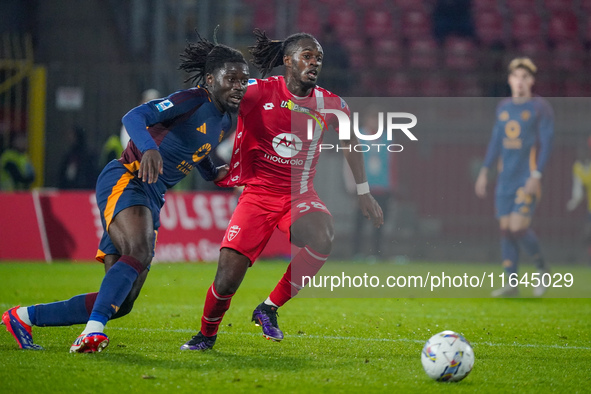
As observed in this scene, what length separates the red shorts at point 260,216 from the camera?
5629mm

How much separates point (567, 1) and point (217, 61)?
16.7 metres

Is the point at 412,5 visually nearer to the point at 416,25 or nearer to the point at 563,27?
the point at 416,25

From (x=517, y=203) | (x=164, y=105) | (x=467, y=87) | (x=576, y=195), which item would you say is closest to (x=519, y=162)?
(x=517, y=203)

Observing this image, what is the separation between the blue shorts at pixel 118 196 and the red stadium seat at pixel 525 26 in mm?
15772

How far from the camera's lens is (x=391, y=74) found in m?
15.7

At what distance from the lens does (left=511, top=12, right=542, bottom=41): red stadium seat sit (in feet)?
64.4

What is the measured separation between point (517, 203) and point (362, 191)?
4412 millimetres

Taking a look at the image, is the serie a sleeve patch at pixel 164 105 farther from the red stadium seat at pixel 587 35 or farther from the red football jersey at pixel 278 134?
the red stadium seat at pixel 587 35

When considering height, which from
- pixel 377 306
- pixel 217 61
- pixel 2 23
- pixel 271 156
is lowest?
pixel 377 306

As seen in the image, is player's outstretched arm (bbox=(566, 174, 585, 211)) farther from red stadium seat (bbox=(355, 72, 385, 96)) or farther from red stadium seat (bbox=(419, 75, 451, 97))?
red stadium seat (bbox=(355, 72, 385, 96))

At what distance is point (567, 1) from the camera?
20.2 meters

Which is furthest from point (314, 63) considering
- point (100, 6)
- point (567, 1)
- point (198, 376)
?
point (567, 1)

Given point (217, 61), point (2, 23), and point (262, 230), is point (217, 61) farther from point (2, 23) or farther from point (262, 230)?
point (2, 23)

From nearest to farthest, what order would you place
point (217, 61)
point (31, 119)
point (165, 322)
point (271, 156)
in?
1. point (217, 61)
2. point (271, 156)
3. point (165, 322)
4. point (31, 119)
